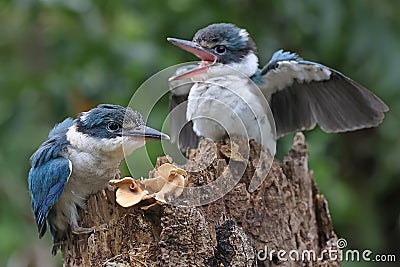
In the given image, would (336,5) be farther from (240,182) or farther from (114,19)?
(240,182)

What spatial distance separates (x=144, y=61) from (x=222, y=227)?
8.59 ft

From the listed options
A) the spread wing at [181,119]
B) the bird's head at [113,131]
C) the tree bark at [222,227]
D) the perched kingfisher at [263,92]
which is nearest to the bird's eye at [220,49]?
the perched kingfisher at [263,92]

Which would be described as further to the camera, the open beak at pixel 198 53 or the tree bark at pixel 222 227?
the open beak at pixel 198 53

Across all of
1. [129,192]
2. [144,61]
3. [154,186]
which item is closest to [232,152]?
[154,186]

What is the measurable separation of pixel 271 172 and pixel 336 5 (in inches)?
89.3

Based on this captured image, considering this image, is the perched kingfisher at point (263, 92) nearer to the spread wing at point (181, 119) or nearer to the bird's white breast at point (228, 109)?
the bird's white breast at point (228, 109)

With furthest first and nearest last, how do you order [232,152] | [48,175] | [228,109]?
[228,109] < [232,152] < [48,175]

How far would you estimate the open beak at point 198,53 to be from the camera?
3920mm

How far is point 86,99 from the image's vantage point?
521cm

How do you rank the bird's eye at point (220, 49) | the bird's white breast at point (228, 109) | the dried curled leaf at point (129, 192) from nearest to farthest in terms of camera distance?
1. the dried curled leaf at point (129, 192)
2. the bird's white breast at point (228, 109)
3. the bird's eye at point (220, 49)

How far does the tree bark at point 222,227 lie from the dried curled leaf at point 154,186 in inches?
1.9

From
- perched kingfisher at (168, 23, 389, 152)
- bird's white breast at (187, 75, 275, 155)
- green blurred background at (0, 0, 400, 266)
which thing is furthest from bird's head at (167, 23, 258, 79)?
green blurred background at (0, 0, 400, 266)

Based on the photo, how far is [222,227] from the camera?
110 inches

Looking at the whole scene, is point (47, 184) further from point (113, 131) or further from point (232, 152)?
point (232, 152)
